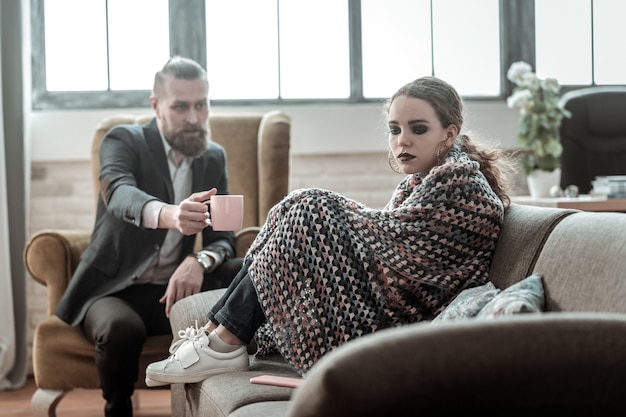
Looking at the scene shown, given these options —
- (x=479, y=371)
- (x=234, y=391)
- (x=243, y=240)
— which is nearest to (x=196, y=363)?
(x=234, y=391)

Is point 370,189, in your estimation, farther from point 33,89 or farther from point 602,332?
point 602,332

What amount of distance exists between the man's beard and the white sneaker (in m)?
0.97

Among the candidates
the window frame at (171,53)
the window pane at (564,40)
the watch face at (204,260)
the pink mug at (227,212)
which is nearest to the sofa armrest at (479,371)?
the pink mug at (227,212)

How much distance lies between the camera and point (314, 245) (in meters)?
2.12

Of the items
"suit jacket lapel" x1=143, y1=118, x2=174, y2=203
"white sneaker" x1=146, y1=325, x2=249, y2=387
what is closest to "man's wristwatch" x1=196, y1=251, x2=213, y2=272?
"suit jacket lapel" x1=143, y1=118, x2=174, y2=203

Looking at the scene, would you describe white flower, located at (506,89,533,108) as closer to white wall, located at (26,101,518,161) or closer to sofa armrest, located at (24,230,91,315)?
white wall, located at (26,101,518,161)

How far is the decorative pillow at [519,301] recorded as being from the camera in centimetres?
160

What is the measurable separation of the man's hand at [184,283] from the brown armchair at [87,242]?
0.46 feet

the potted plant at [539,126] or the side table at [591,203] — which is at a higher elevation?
the potted plant at [539,126]

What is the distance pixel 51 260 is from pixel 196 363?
1075mm

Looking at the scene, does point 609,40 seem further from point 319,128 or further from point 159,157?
point 159,157

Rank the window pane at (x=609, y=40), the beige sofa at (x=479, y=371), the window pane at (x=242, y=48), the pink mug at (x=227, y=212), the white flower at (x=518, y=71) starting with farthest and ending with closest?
the window pane at (x=609, y=40), the window pane at (x=242, y=48), the white flower at (x=518, y=71), the pink mug at (x=227, y=212), the beige sofa at (x=479, y=371)

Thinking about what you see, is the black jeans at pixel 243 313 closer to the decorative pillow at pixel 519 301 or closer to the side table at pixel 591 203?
the decorative pillow at pixel 519 301

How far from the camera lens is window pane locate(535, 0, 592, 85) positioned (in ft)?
14.7
